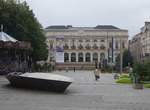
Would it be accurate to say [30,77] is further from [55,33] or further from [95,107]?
[55,33]

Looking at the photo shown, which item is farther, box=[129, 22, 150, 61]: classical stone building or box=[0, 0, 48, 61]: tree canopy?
box=[129, 22, 150, 61]: classical stone building

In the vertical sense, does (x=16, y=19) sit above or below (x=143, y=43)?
above

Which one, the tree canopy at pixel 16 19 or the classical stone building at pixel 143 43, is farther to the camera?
the classical stone building at pixel 143 43

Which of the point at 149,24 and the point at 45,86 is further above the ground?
the point at 149,24

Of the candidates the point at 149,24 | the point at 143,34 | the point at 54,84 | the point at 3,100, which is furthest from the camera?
the point at 143,34

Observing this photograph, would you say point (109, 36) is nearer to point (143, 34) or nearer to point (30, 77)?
point (143, 34)

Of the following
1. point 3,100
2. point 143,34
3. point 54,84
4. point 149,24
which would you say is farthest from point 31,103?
point 143,34

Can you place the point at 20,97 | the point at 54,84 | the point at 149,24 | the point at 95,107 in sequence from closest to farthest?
1. the point at 95,107
2. the point at 20,97
3. the point at 54,84
4. the point at 149,24

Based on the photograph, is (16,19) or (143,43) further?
(143,43)

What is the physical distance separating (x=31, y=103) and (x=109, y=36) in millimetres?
173344

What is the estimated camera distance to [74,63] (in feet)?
638

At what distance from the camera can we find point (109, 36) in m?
194

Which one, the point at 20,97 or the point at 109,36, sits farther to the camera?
the point at 109,36

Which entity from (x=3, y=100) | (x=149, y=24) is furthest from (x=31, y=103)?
(x=149, y=24)
